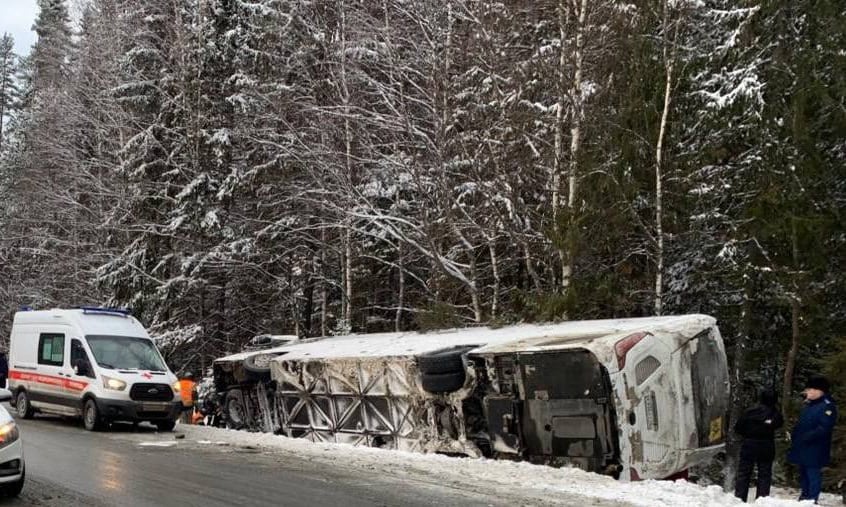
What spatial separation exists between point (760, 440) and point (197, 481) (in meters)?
6.71

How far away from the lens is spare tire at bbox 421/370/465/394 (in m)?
11.7

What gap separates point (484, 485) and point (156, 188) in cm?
1994

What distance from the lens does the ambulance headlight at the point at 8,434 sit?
24.2 feet

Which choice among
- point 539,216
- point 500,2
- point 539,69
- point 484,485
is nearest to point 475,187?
point 539,216

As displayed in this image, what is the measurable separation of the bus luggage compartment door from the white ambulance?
7.86m

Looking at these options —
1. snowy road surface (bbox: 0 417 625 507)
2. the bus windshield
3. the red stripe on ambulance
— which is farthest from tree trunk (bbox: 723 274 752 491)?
the red stripe on ambulance

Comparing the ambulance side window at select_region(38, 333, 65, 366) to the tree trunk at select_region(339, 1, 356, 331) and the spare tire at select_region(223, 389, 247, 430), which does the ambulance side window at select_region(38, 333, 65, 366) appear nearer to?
the spare tire at select_region(223, 389, 247, 430)

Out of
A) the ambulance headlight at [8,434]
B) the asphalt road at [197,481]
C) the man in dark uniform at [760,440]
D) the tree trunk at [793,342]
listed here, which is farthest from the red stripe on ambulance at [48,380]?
the tree trunk at [793,342]

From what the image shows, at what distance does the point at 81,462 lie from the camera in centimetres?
1056

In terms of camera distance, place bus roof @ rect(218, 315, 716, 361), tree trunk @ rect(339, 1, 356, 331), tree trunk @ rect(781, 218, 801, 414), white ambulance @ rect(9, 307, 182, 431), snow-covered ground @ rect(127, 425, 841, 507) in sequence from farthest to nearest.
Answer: tree trunk @ rect(339, 1, 356, 331) → white ambulance @ rect(9, 307, 182, 431) → tree trunk @ rect(781, 218, 801, 414) → bus roof @ rect(218, 315, 716, 361) → snow-covered ground @ rect(127, 425, 841, 507)

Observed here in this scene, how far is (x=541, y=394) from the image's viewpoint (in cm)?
1052

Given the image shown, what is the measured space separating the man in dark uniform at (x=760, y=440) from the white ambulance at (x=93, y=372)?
10457 millimetres

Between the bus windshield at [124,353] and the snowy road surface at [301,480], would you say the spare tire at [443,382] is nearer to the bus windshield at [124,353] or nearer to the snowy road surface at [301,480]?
the snowy road surface at [301,480]

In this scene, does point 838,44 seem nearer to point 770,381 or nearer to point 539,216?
point 539,216
